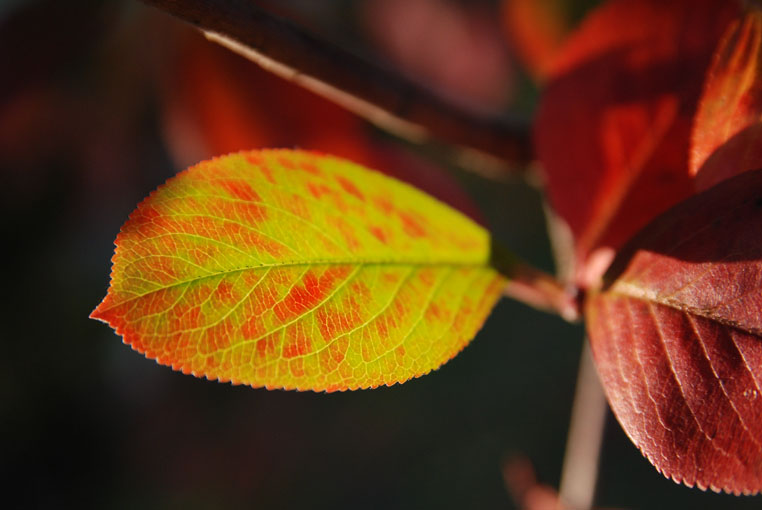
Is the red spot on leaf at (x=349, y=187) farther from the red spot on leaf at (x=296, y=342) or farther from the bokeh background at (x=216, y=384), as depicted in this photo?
the bokeh background at (x=216, y=384)

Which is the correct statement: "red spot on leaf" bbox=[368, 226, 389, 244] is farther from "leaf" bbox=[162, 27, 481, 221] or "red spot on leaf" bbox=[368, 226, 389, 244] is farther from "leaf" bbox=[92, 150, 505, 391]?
"leaf" bbox=[162, 27, 481, 221]

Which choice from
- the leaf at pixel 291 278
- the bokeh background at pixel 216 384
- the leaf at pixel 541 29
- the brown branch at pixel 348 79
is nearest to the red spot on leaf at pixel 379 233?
the leaf at pixel 291 278

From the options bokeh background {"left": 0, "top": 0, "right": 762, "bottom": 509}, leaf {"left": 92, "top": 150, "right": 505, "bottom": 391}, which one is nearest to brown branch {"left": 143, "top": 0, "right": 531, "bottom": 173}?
leaf {"left": 92, "top": 150, "right": 505, "bottom": 391}

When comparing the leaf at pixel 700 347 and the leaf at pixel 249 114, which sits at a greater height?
the leaf at pixel 249 114

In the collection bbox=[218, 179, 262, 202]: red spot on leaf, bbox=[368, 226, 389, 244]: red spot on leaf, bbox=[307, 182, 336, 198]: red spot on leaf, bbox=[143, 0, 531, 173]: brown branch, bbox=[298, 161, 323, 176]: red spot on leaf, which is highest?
bbox=[143, 0, 531, 173]: brown branch

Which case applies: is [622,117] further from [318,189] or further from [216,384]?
[216,384]

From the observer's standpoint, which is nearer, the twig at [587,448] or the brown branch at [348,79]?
the brown branch at [348,79]

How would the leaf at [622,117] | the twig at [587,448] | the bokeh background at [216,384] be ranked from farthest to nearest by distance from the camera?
the bokeh background at [216,384]
the twig at [587,448]
the leaf at [622,117]

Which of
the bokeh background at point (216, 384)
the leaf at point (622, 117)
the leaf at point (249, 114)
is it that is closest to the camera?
the leaf at point (622, 117)
